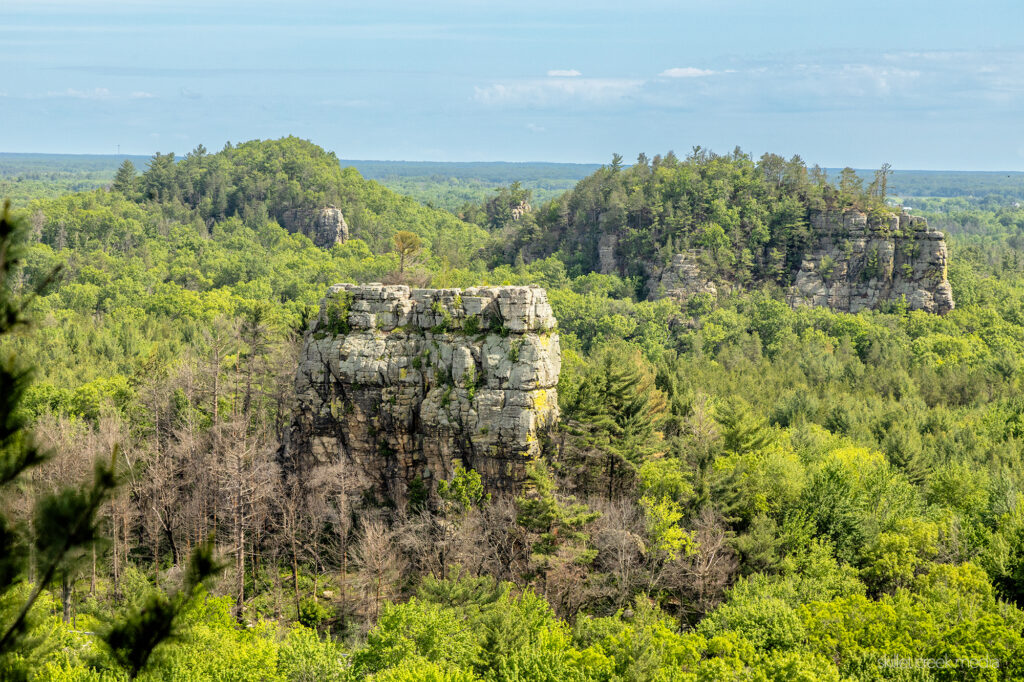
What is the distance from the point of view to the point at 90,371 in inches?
2490

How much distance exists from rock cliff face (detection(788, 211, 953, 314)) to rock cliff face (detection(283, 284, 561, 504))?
2169 inches

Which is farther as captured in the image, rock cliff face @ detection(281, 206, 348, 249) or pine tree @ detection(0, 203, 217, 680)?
rock cliff face @ detection(281, 206, 348, 249)

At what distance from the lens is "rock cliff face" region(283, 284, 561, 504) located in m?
38.4

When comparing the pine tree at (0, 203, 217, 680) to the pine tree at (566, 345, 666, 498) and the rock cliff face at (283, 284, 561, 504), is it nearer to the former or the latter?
the rock cliff face at (283, 284, 561, 504)

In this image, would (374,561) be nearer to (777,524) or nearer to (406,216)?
(777,524)

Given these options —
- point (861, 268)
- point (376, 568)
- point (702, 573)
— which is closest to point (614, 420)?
point (702, 573)

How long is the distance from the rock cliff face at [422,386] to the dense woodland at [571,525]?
1.44 meters

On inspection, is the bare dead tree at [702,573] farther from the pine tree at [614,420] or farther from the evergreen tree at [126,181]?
the evergreen tree at [126,181]

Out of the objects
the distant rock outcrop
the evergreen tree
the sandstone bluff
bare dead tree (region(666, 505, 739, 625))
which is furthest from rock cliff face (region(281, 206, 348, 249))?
bare dead tree (region(666, 505, 739, 625))

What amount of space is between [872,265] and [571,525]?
197 feet

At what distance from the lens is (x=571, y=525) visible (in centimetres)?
3609

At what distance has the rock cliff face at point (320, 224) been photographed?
381ft

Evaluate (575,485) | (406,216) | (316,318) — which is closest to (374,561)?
(575,485)

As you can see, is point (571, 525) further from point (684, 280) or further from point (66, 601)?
point (684, 280)
